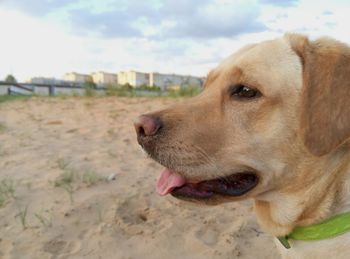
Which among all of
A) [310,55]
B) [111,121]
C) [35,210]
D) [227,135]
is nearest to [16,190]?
[35,210]

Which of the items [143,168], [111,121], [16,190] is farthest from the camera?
[111,121]

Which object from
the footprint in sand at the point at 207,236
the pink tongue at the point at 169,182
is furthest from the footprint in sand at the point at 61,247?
the pink tongue at the point at 169,182

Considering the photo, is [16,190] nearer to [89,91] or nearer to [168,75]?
[89,91]

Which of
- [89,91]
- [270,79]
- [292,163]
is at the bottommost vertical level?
[89,91]

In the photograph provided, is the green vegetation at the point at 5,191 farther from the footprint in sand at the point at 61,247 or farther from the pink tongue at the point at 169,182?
the pink tongue at the point at 169,182

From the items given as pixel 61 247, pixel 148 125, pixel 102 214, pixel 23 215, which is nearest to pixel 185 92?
pixel 102 214

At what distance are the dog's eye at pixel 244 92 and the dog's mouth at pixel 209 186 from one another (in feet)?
1.43

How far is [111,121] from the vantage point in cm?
835

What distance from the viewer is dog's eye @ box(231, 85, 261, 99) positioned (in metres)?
2.68

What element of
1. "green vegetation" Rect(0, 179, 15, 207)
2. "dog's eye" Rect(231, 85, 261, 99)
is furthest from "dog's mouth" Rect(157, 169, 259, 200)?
"green vegetation" Rect(0, 179, 15, 207)

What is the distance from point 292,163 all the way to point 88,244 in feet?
6.04

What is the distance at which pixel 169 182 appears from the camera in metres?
2.74

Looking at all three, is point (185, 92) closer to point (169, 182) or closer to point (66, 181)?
point (66, 181)

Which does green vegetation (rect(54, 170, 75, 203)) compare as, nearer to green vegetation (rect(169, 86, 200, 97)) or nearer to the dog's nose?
the dog's nose
